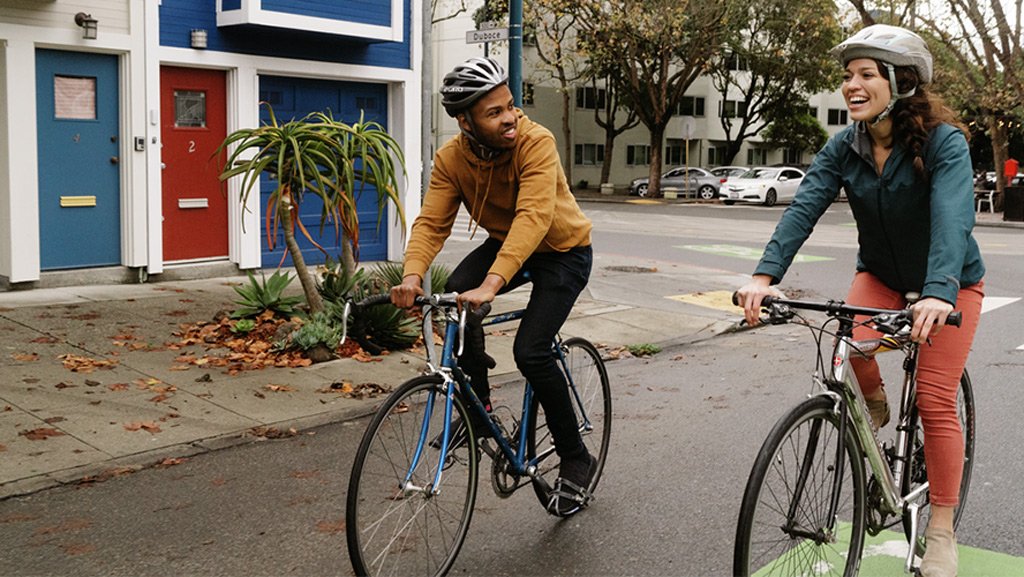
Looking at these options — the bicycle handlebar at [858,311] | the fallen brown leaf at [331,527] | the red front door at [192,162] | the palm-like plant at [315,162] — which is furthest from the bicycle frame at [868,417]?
the red front door at [192,162]

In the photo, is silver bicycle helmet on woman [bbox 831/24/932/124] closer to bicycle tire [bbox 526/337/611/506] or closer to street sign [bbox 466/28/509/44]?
bicycle tire [bbox 526/337/611/506]

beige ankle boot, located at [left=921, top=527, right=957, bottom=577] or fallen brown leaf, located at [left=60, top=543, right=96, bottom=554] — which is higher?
beige ankle boot, located at [left=921, top=527, right=957, bottom=577]

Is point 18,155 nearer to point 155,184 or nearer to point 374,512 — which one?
point 155,184

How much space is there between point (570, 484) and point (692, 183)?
38.0 metres

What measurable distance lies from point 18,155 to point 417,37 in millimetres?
5734

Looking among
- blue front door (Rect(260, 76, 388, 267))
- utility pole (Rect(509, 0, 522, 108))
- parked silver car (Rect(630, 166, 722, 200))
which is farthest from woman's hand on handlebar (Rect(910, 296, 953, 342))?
parked silver car (Rect(630, 166, 722, 200))

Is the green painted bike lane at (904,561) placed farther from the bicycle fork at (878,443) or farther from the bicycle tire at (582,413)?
the bicycle tire at (582,413)

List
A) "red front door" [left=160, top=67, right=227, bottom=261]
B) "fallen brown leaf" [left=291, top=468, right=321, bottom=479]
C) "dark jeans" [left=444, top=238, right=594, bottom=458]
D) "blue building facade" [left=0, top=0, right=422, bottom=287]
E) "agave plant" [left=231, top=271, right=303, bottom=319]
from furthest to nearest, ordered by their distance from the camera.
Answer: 1. "red front door" [left=160, top=67, right=227, bottom=261]
2. "blue building facade" [left=0, top=0, right=422, bottom=287]
3. "agave plant" [left=231, top=271, right=303, bottom=319]
4. "fallen brown leaf" [left=291, top=468, right=321, bottom=479]
5. "dark jeans" [left=444, top=238, right=594, bottom=458]

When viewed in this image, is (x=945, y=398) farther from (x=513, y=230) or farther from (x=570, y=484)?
(x=513, y=230)

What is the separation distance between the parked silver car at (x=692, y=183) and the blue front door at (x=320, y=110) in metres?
27.9

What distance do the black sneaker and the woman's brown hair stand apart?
72.4 inches

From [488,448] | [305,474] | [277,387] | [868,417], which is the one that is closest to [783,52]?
[277,387]

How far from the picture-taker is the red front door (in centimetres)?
1179

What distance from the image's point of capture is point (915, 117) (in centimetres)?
356
